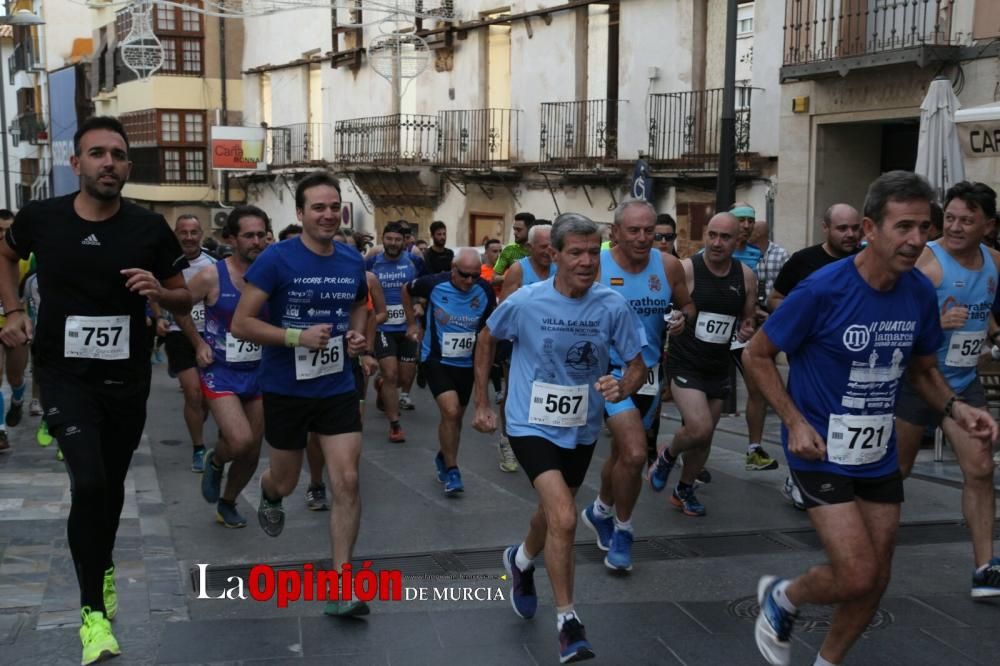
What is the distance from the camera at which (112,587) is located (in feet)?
18.0

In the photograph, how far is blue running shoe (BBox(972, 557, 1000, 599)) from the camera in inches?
231

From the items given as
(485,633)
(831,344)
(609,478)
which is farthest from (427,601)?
(831,344)

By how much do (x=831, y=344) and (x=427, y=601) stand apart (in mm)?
2411

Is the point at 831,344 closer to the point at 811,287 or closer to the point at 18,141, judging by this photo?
the point at 811,287

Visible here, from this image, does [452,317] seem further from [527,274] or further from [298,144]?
[298,144]

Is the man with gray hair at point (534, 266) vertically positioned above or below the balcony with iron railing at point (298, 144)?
below

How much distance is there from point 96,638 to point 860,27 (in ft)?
45.4

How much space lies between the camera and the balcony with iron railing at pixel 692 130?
61.4 ft

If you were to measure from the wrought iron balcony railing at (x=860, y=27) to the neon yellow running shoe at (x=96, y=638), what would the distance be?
40.4 feet

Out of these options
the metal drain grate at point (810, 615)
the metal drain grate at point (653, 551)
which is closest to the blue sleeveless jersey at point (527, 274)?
the metal drain grate at point (653, 551)

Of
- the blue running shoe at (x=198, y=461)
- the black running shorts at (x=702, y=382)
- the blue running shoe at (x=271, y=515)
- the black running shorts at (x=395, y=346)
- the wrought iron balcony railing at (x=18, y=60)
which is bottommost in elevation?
the blue running shoe at (x=198, y=461)

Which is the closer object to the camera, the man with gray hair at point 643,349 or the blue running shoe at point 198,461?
the man with gray hair at point 643,349

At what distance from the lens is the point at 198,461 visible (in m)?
9.59

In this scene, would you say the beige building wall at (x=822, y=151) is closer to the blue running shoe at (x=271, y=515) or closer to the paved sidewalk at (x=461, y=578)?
the paved sidewalk at (x=461, y=578)
